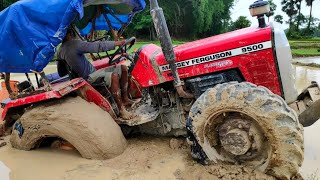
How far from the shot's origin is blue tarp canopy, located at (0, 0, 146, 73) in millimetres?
4012

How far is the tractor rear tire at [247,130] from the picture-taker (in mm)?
3150

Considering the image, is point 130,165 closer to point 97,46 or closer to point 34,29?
point 97,46

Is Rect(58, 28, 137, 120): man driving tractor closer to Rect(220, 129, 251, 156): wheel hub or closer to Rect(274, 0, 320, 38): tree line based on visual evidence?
Rect(220, 129, 251, 156): wheel hub

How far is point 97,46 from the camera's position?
4.25 m

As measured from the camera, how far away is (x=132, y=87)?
5.25 metres

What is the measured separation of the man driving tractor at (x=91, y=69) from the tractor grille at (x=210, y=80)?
92 centimetres

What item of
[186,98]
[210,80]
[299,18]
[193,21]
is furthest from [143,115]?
[299,18]

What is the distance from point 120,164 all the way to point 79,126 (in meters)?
0.66

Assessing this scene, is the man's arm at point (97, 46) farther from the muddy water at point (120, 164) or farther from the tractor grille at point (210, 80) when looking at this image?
the muddy water at point (120, 164)

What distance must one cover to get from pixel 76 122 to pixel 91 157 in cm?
47

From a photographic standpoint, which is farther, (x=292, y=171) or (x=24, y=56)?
(x=24, y=56)

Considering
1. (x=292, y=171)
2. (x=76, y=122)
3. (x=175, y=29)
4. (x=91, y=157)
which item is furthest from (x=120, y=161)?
(x=175, y=29)

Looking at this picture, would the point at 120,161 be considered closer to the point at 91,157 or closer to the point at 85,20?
the point at 91,157

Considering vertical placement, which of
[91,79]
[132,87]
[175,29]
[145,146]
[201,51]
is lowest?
[175,29]
